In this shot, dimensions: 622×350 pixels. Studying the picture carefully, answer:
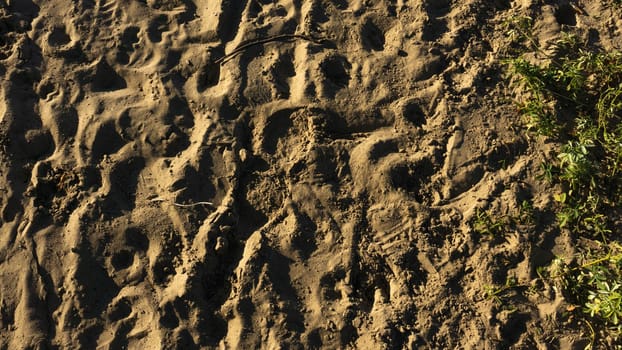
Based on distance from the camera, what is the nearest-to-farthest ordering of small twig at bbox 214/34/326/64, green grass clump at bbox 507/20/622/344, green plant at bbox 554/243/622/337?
green plant at bbox 554/243/622/337, green grass clump at bbox 507/20/622/344, small twig at bbox 214/34/326/64

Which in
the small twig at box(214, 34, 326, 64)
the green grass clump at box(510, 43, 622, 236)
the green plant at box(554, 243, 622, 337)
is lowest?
the green plant at box(554, 243, 622, 337)

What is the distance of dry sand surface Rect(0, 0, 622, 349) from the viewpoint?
3.29 meters

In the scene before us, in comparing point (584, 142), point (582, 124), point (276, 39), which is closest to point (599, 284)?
point (584, 142)

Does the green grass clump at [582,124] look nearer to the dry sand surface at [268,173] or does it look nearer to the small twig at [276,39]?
the dry sand surface at [268,173]

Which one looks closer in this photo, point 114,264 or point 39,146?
point 114,264

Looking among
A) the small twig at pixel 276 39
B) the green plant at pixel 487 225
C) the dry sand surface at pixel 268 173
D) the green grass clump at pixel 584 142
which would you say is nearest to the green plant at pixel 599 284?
the green grass clump at pixel 584 142

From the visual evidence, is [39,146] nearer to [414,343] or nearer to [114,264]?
[114,264]

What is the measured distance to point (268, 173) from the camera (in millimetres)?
3582

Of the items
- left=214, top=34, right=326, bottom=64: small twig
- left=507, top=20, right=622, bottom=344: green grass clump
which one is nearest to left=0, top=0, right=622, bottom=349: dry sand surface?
left=214, top=34, right=326, bottom=64: small twig

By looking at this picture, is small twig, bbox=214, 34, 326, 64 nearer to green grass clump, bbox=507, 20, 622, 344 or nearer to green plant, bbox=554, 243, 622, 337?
green grass clump, bbox=507, 20, 622, 344

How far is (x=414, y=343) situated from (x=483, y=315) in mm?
466

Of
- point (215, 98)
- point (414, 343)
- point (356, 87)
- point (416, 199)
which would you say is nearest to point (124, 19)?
point (215, 98)

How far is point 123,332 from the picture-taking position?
3277mm

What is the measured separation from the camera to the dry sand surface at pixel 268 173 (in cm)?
329
